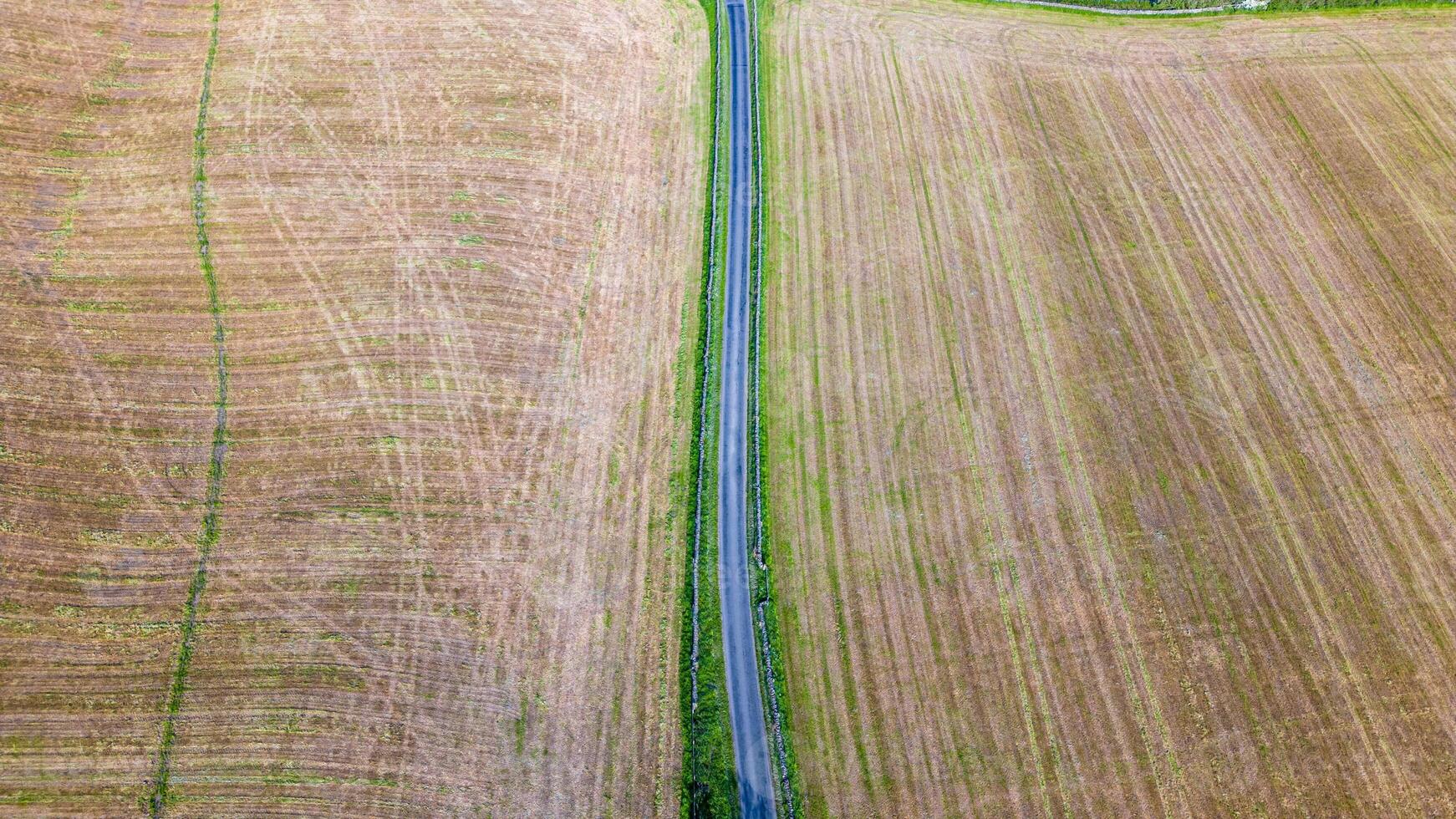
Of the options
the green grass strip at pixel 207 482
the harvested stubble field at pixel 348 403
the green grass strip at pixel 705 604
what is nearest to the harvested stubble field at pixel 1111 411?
the green grass strip at pixel 705 604

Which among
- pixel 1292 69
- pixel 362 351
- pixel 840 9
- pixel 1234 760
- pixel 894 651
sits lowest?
pixel 1234 760

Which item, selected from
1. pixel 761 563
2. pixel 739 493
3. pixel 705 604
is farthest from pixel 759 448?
pixel 705 604

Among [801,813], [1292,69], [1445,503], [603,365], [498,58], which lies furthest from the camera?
[1292,69]

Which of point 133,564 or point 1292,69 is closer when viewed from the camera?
point 133,564

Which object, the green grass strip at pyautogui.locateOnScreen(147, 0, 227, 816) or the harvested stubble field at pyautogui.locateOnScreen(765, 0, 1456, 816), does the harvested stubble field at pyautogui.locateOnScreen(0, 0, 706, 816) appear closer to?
the green grass strip at pyautogui.locateOnScreen(147, 0, 227, 816)

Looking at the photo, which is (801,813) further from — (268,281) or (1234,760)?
(268,281)

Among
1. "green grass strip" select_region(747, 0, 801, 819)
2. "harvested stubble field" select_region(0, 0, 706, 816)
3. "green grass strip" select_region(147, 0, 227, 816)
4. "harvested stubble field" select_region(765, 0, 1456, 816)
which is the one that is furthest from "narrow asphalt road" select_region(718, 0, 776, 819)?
"green grass strip" select_region(147, 0, 227, 816)

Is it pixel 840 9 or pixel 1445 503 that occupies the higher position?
pixel 840 9

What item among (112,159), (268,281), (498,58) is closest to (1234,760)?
(268,281)
